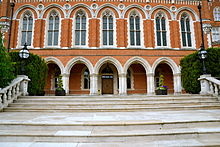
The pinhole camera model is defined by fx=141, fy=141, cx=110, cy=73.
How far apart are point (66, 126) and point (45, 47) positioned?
1267 cm

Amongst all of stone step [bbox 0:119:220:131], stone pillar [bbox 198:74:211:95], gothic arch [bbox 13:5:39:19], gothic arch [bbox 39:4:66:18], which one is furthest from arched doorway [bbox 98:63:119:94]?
stone step [bbox 0:119:220:131]

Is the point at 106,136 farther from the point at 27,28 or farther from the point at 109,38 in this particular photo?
the point at 27,28

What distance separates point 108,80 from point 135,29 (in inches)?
249

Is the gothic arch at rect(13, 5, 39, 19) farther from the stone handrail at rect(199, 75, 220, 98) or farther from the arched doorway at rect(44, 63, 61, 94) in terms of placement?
the stone handrail at rect(199, 75, 220, 98)

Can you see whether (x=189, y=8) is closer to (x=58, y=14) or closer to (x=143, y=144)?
(x=58, y=14)

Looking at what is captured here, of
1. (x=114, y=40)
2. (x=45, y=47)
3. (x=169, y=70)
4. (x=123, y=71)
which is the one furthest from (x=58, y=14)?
(x=169, y=70)

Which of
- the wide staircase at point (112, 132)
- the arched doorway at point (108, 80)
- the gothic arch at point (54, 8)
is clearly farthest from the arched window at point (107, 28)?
the wide staircase at point (112, 132)

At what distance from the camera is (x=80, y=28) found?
15094 mm

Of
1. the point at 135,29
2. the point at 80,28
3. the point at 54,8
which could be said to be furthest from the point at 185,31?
the point at 54,8

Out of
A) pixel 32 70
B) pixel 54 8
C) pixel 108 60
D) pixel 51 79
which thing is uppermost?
pixel 54 8

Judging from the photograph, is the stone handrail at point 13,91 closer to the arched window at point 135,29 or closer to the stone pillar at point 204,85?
the stone pillar at point 204,85

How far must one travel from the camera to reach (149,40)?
15.1 m

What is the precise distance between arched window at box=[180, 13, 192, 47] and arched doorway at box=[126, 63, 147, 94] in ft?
18.2

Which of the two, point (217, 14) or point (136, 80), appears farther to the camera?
point (217, 14)
